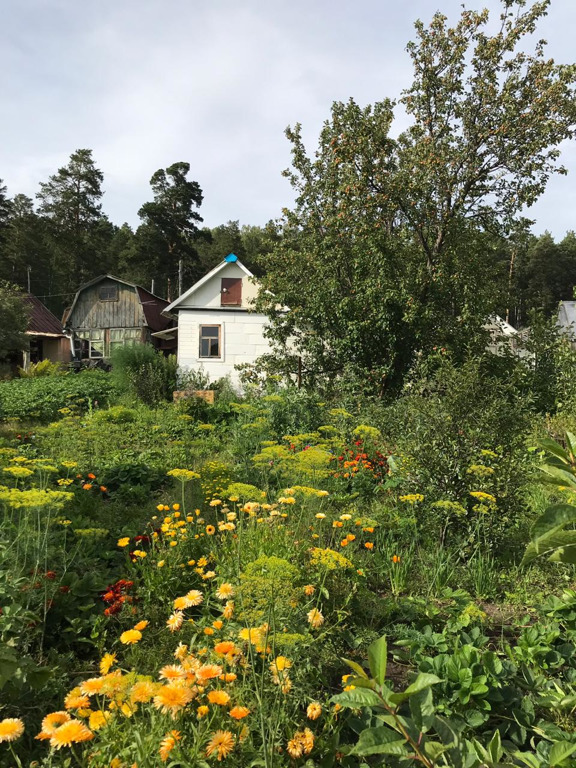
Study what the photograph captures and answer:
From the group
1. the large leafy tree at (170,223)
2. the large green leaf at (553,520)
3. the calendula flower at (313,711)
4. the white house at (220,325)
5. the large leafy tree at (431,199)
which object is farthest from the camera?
the large leafy tree at (170,223)

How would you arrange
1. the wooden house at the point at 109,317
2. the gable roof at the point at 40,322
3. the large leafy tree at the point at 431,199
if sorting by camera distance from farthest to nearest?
the wooden house at the point at 109,317 → the gable roof at the point at 40,322 → the large leafy tree at the point at 431,199

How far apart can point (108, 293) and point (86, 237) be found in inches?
672

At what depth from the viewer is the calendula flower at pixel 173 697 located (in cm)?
131

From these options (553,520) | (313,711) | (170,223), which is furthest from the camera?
(170,223)

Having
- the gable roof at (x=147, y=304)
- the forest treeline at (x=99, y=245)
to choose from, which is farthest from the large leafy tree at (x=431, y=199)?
the forest treeline at (x=99, y=245)

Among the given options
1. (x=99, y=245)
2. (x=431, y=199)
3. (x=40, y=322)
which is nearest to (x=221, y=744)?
(x=431, y=199)

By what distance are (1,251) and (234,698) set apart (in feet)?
157

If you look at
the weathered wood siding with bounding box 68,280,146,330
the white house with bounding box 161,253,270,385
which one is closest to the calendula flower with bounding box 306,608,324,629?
the white house with bounding box 161,253,270,385

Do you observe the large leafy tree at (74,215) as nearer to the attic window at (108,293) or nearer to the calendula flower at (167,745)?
the attic window at (108,293)

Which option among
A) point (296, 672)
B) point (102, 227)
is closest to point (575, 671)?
point (296, 672)

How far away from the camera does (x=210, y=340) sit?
16.3 m

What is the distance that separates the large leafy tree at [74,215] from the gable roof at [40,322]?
13.0 m

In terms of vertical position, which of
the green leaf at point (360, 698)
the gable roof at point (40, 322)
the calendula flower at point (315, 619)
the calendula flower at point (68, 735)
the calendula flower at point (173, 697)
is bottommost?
the calendula flower at point (315, 619)

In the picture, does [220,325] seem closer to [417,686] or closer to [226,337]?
[226,337]
